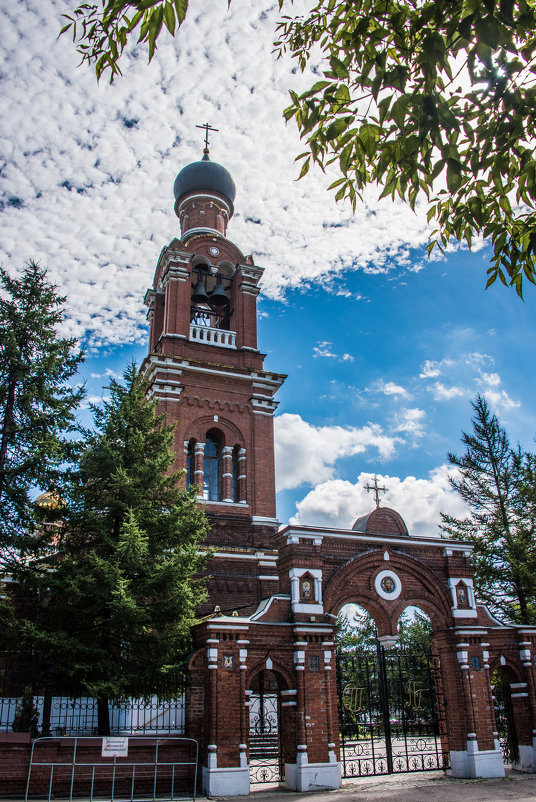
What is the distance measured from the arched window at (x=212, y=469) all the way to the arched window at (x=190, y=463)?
526mm

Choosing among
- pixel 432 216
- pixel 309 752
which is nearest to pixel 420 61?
pixel 432 216

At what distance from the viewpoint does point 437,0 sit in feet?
16.2

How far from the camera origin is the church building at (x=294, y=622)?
14273 mm

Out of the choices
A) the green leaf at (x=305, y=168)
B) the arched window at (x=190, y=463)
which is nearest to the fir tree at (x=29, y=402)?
the arched window at (x=190, y=463)

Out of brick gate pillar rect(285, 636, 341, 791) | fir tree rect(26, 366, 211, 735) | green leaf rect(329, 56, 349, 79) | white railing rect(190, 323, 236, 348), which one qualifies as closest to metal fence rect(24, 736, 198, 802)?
fir tree rect(26, 366, 211, 735)

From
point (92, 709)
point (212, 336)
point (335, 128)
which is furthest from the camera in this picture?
point (212, 336)

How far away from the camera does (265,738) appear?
19078mm

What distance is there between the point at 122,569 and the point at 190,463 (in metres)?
9.05

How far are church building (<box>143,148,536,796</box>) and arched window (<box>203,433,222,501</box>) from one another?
1.8 inches

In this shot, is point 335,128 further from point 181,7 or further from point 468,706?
point 468,706

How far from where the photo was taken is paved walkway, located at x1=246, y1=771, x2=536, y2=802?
42.7 ft

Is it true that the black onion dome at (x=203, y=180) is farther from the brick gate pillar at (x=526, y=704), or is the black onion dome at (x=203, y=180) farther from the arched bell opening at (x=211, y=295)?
the brick gate pillar at (x=526, y=704)

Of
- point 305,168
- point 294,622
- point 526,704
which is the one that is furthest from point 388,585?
point 305,168

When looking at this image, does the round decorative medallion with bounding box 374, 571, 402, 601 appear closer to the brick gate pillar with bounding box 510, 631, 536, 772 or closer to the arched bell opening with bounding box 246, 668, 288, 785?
the arched bell opening with bounding box 246, 668, 288, 785
